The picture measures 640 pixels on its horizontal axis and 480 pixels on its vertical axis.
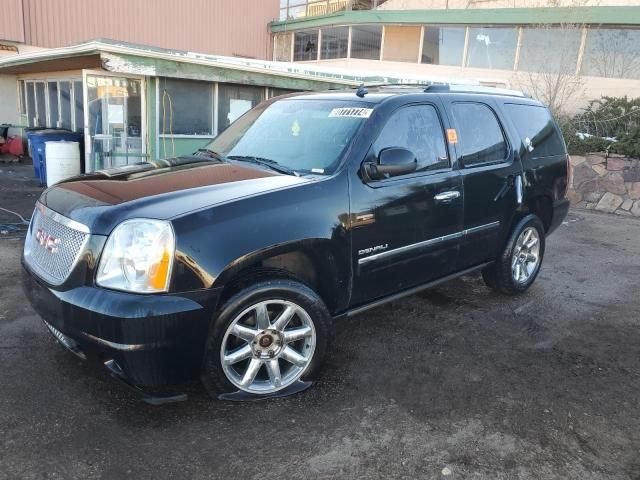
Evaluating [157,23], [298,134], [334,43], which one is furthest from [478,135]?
[334,43]

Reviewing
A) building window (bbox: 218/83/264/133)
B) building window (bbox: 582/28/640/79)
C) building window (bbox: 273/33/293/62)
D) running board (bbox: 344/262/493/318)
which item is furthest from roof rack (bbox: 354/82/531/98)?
building window (bbox: 273/33/293/62)

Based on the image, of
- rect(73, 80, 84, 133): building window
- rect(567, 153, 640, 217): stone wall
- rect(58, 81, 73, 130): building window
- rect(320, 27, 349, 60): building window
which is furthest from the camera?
rect(320, 27, 349, 60): building window

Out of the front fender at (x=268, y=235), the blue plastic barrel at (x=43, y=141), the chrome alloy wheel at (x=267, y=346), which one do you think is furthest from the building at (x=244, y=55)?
the chrome alloy wheel at (x=267, y=346)

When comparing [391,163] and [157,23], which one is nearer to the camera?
[391,163]

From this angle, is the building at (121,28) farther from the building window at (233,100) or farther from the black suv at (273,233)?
the black suv at (273,233)

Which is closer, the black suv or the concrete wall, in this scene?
the black suv

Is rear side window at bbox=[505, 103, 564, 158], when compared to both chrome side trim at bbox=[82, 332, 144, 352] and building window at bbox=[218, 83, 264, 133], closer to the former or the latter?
chrome side trim at bbox=[82, 332, 144, 352]

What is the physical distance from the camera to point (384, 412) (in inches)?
119

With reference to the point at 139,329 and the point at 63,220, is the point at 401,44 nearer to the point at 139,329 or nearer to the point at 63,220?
the point at 63,220

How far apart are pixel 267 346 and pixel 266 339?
5 centimetres

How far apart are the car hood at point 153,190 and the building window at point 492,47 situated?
16061mm

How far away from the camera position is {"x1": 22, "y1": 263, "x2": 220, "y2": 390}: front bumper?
254 cm

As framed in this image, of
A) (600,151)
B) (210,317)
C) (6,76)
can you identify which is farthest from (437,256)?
(6,76)

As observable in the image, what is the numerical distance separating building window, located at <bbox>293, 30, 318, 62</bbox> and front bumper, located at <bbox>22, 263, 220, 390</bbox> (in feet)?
68.8
